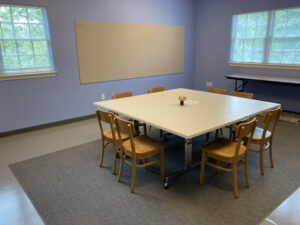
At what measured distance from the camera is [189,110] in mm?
2887

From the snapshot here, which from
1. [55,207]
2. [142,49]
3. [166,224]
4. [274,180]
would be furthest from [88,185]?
[142,49]

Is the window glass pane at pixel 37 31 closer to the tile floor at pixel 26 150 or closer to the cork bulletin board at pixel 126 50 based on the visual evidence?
the cork bulletin board at pixel 126 50

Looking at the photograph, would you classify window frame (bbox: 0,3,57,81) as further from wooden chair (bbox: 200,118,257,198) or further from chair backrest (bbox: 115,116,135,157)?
wooden chair (bbox: 200,118,257,198)

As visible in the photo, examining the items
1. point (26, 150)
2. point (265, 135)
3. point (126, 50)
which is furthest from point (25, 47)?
point (265, 135)

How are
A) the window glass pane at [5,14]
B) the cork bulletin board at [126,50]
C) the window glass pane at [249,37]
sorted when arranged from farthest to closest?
the window glass pane at [249,37]
the cork bulletin board at [126,50]
the window glass pane at [5,14]

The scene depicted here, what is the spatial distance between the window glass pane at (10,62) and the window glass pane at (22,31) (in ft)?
1.21

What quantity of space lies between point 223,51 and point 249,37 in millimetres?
721

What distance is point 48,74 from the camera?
4.38 metres

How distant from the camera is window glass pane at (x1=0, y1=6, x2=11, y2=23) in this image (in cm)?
379

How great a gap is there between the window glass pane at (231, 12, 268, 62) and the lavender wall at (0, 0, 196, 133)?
1.97 metres

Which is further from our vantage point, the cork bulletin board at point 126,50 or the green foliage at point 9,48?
the cork bulletin board at point 126,50

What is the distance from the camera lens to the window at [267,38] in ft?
16.1

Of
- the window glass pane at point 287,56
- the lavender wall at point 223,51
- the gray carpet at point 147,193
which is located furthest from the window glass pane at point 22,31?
the window glass pane at point 287,56

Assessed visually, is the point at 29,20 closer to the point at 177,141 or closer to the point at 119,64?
the point at 119,64
